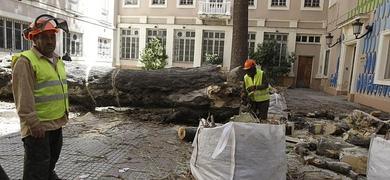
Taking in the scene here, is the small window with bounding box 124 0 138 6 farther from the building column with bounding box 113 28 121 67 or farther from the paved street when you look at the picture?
the paved street

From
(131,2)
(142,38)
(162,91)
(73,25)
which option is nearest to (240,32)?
(162,91)

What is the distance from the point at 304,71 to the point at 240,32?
12975mm

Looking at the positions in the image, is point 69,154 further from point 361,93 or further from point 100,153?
point 361,93

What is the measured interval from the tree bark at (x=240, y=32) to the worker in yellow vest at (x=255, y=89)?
11.6 ft

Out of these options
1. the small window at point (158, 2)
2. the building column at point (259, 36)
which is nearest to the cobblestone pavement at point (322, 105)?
the building column at point (259, 36)

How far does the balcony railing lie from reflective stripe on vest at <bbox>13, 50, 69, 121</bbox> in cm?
1889

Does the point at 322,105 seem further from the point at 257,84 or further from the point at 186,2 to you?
the point at 186,2

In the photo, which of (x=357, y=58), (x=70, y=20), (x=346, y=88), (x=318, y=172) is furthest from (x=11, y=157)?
(x=70, y=20)

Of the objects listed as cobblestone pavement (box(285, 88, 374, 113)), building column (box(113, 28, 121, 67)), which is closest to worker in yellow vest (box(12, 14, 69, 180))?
cobblestone pavement (box(285, 88, 374, 113))

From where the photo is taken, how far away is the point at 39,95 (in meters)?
2.59

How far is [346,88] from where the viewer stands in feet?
45.8

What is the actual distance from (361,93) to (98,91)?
357 inches

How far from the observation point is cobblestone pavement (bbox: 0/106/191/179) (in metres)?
3.59

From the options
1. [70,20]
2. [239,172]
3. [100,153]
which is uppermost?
[70,20]
